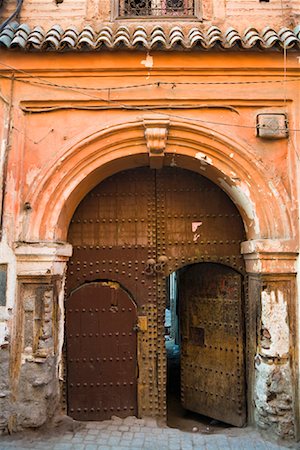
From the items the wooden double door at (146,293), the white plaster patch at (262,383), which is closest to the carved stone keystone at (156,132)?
the wooden double door at (146,293)

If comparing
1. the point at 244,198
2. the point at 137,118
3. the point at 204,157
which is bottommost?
the point at 244,198

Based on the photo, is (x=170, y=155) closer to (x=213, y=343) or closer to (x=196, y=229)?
(x=196, y=229)

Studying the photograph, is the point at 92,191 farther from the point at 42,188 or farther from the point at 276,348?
the point at 276,348

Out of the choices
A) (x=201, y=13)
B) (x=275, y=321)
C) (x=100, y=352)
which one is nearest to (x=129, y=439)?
(x=100, y=352)

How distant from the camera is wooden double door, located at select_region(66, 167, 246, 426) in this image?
15.4 ft

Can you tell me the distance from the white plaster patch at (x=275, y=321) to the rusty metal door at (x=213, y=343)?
23.6 inches

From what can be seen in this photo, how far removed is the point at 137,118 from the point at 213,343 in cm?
285

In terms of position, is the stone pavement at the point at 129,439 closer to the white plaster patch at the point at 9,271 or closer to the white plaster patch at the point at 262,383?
the white plaster patch at the point at 262,383

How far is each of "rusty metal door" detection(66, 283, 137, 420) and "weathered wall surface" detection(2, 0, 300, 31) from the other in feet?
10.3

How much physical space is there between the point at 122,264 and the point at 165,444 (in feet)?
6.52

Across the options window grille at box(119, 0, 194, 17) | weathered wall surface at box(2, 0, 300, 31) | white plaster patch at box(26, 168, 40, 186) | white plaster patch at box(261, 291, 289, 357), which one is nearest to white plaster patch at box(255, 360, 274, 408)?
white plaster patch at box(261, 291, 289, 357)

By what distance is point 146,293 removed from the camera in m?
4.82

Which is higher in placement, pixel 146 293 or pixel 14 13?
pixel 14 13

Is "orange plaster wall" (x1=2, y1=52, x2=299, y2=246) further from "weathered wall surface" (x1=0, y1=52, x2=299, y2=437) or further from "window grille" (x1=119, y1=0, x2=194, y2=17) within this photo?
"window grille" (x1=119, y1=0, x2=194, y2=17)
